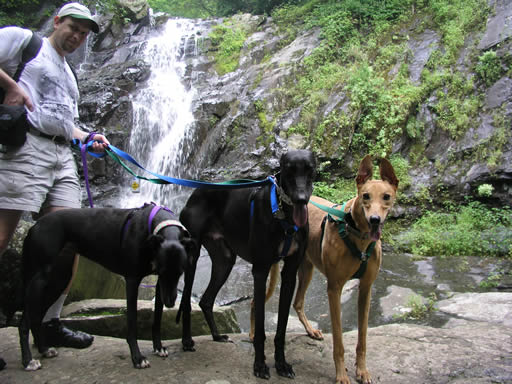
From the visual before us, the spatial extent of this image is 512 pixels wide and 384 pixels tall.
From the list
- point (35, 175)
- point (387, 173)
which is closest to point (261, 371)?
point (387, 173)

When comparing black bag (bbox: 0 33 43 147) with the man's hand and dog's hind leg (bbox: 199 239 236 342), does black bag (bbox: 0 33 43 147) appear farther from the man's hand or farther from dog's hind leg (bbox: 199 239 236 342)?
dog's hind leg (bbox: 199 239 236 342)

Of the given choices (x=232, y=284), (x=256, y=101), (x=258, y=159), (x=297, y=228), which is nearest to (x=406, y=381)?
(x=297, y=228)

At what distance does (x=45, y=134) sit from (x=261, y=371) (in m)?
2.49

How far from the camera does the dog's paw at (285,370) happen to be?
2.71m

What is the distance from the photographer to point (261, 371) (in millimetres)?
2672

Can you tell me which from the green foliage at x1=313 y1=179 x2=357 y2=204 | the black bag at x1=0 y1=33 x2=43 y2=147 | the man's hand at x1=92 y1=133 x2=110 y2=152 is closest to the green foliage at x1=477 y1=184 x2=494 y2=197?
the green foliage at x1=313 y1=179 x2=357 y2=204

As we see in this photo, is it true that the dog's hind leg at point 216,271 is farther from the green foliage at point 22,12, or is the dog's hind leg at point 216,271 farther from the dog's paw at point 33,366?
the green foliage at point 22,12

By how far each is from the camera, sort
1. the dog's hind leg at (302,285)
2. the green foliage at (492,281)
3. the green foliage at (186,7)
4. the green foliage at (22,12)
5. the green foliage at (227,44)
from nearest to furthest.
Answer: the dog's hind leg at (302,285) → the green foliage at (492,281) → the green foliage at (227,44) → the green foliage at (22,12) → the green foliage at (186,7)

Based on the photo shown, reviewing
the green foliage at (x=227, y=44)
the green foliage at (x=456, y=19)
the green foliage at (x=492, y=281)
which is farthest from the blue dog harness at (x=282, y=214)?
the green foliage at (x=227, y=44)

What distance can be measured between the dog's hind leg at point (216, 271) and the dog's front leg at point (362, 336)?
1295 mm

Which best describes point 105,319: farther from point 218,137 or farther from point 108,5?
point 108,5

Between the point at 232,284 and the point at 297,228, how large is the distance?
15.1 feet

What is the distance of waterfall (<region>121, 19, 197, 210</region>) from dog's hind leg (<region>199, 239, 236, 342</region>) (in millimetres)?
8009

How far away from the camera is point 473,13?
39.0ft
